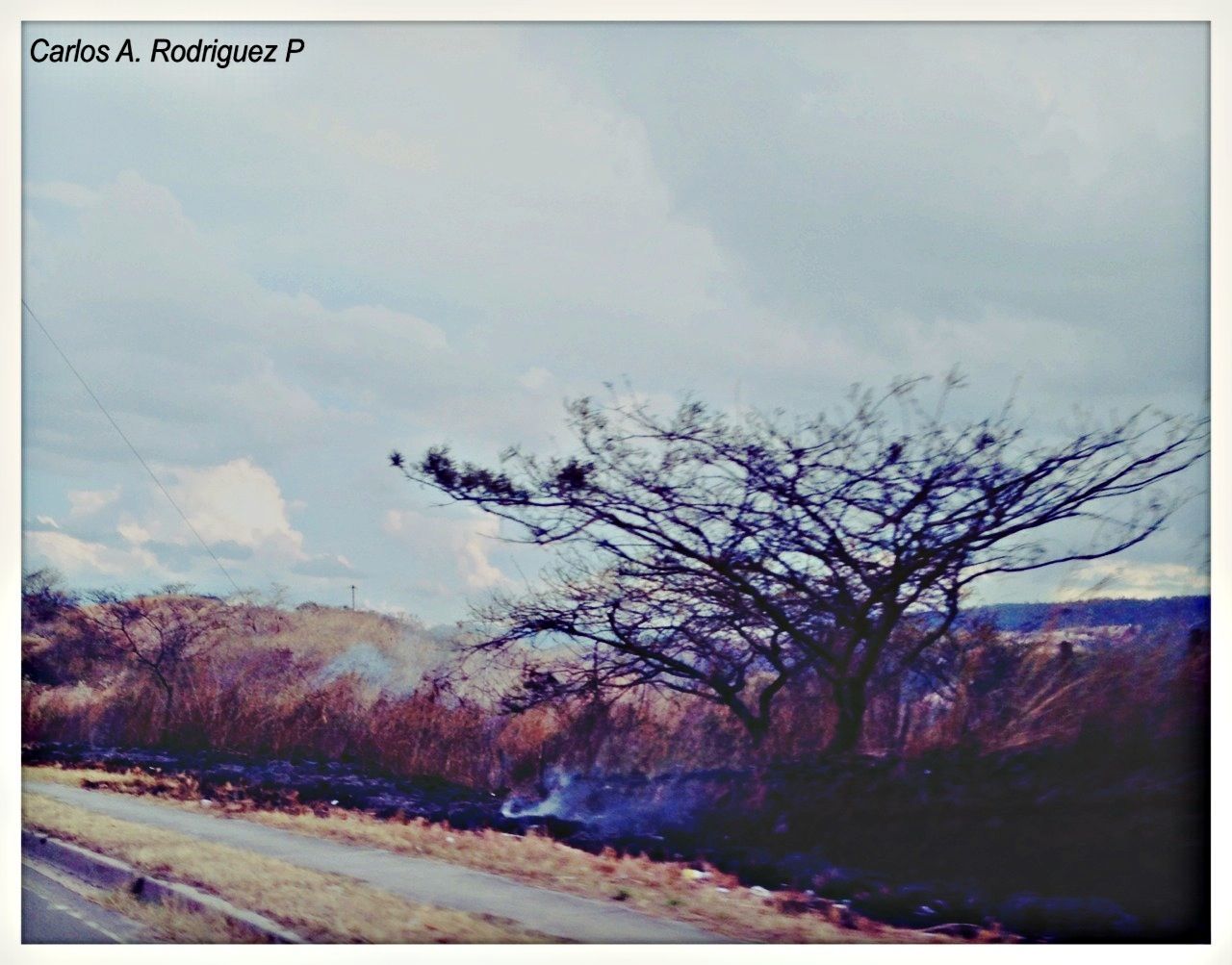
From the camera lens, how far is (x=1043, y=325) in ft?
19.3

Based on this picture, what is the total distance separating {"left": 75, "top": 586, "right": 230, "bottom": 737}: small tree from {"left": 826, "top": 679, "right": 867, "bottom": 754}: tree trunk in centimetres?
316

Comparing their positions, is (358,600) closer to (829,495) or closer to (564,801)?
(564,801)

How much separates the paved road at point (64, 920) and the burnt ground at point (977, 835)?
7.65 feet

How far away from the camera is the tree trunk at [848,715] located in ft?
19.2

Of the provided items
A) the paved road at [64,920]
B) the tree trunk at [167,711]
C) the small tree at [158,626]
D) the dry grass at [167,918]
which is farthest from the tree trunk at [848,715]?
the paved road at [64,920]

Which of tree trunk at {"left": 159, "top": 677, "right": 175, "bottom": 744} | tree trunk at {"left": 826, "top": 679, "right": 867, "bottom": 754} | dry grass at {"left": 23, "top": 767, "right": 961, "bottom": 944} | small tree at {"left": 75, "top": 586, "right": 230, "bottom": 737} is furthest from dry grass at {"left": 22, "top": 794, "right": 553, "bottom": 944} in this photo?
tree trunk at {"left": 826, "top": 679, "right": 867, "bottom": 754}

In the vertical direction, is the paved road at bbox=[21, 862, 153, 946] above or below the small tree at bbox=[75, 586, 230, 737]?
below

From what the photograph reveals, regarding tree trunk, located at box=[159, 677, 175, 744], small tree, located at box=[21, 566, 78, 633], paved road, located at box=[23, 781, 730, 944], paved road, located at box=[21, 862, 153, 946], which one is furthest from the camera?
tree trunk, located at box=[159, 677, 175, 744]

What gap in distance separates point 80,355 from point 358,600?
75.2 inches

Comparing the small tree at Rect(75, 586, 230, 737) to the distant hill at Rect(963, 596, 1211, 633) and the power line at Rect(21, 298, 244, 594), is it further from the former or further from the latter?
the distant hill at Rect(963, 596, 1211, 633)

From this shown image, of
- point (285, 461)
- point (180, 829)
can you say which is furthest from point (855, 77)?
point (180, 829)

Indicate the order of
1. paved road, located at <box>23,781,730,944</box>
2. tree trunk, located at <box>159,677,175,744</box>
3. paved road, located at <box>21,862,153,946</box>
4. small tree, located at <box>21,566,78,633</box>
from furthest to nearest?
tree trunk, located at <box>159,677,175,744</box> → small tree, located at <box>21,566,78,633</box> → paved road, located at <box>21,862,153,946</box> → paved road, located at <box>23,781,730,944</box>

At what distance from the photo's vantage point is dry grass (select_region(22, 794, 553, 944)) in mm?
5754

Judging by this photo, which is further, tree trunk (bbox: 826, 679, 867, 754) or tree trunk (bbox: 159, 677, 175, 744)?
tree trunk (bbox: 159, 677, 175, 744)
